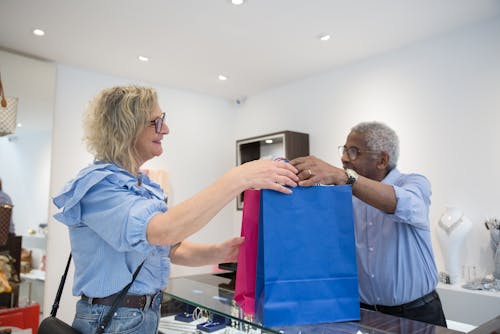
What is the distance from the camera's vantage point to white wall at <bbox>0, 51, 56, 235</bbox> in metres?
3.71

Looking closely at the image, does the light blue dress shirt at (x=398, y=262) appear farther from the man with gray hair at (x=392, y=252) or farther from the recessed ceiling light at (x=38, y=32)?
the recessed ceiling light at (x=38, y=32)

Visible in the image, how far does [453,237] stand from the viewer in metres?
3.12

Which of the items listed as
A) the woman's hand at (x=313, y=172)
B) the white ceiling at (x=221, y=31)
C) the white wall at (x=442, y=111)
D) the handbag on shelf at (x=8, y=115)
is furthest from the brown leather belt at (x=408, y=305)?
the handbag on shelf at (x=8, y=115)

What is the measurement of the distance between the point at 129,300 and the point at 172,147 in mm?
3903

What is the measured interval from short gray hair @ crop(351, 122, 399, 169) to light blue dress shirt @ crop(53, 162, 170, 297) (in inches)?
43.0

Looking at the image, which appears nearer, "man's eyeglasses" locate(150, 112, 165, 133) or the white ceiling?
"man's eyeglasses" locate(150, 112, 165, 133)

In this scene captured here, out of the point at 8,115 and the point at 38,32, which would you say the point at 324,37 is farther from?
the point at 8,115

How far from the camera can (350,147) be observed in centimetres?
188

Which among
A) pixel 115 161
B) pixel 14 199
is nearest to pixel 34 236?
pixel 14 199

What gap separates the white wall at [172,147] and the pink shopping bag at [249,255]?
354 centimetres

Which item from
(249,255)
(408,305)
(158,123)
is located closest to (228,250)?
(249,255)

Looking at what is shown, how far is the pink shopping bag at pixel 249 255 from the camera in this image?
3.29 ft

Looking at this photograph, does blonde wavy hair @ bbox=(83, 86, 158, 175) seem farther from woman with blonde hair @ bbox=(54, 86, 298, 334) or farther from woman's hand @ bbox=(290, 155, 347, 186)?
woman's hand @ bbox=(290, 155, 347, 186)

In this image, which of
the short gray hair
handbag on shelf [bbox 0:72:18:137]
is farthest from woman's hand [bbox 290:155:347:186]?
handbag on shelf [bbox 0:72:18:137]
